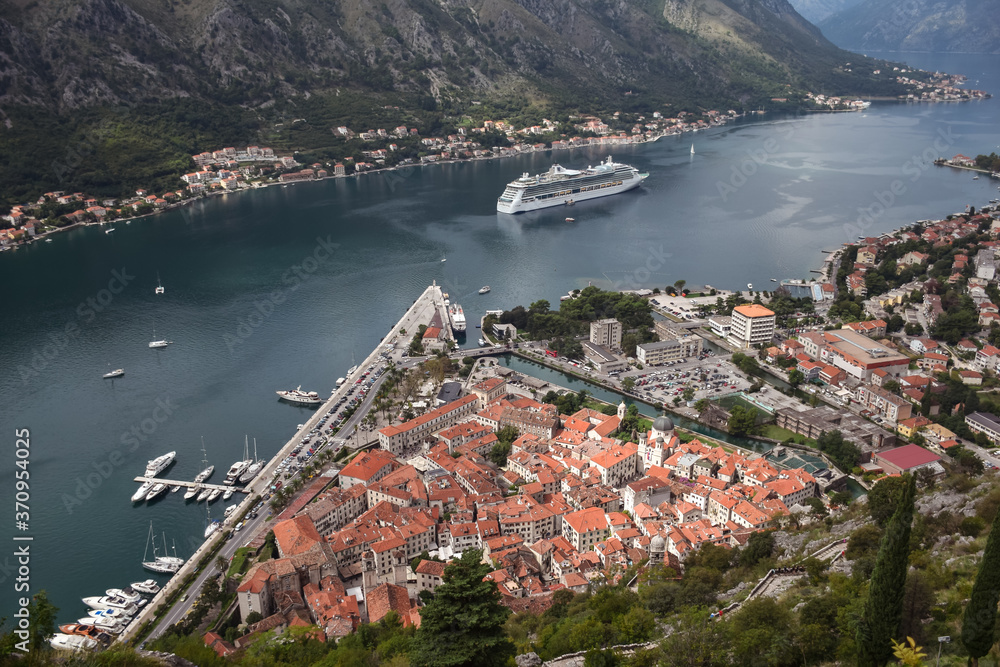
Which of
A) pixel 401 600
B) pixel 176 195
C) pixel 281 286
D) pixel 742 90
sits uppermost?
pixel 742 90

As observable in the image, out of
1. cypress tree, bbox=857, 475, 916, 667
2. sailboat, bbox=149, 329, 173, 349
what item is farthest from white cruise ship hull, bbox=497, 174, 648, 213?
cypress tree, bbox=857, 475, 916, 667

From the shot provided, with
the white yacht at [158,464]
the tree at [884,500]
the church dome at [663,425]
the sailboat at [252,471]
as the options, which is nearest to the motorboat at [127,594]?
the sailboat at [252,471]

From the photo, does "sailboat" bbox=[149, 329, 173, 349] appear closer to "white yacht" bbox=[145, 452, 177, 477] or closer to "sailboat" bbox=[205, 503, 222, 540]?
"white yacht" bbox=[145, 452, 177, 477]

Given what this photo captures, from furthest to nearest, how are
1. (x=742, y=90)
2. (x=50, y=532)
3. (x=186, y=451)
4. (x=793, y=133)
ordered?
1. (x=742, y=90)
2. (x=793, y=133)
3. (x=186, y=451)
4. (x=50, y=532)

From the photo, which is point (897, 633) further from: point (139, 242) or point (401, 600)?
point (139, 242)

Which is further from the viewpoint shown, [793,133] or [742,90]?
[742,90]

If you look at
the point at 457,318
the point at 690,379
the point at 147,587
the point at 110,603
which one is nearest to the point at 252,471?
the point at 147,587

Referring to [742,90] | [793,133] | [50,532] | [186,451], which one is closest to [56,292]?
[186,451]
